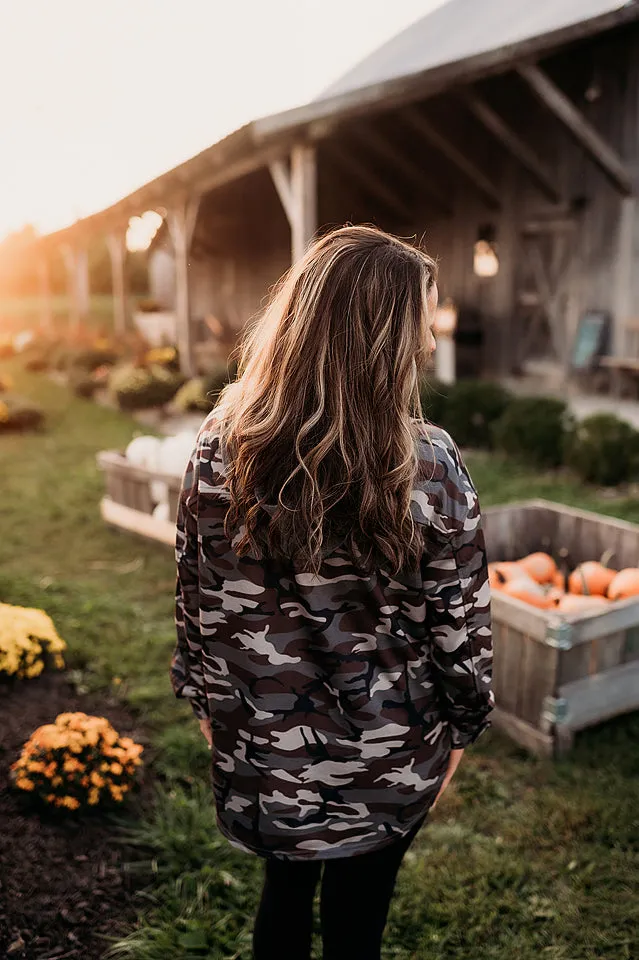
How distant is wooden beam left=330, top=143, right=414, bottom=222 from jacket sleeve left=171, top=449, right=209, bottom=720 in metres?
11.8

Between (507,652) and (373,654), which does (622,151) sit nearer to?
(507,652)

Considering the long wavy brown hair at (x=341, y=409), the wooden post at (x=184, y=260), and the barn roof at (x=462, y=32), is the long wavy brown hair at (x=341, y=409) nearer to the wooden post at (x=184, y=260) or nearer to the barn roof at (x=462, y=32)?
the barn roof at (x=462, y=32)

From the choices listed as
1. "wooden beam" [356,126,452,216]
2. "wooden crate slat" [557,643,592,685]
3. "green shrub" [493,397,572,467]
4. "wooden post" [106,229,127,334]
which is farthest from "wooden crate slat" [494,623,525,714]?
"wooden post" [106,229,127,334]

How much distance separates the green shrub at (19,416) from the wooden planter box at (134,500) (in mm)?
5292

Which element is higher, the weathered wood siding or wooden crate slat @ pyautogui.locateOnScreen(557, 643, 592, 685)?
the weathered wood siding

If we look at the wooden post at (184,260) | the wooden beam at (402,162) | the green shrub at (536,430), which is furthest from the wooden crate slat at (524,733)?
the wooden beam at (402,162)

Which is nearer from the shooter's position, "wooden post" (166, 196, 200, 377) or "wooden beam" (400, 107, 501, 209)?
"wooden beam" (400, 107, 501, 209)

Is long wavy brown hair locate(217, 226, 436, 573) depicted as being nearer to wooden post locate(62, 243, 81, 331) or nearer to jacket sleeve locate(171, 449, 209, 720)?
jacket sleeve locate(171, 449, 209, 720)

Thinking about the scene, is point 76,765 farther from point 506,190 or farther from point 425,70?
point 506,190

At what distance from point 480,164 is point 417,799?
12686 millimetres

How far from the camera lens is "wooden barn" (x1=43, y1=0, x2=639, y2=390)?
9.20 meters

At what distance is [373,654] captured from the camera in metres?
1.66

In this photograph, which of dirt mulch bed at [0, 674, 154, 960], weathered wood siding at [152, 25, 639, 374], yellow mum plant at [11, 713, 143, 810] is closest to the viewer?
dirt mulch bed at [0, 674, 154, 960]

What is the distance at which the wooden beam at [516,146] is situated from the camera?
10.0 m
